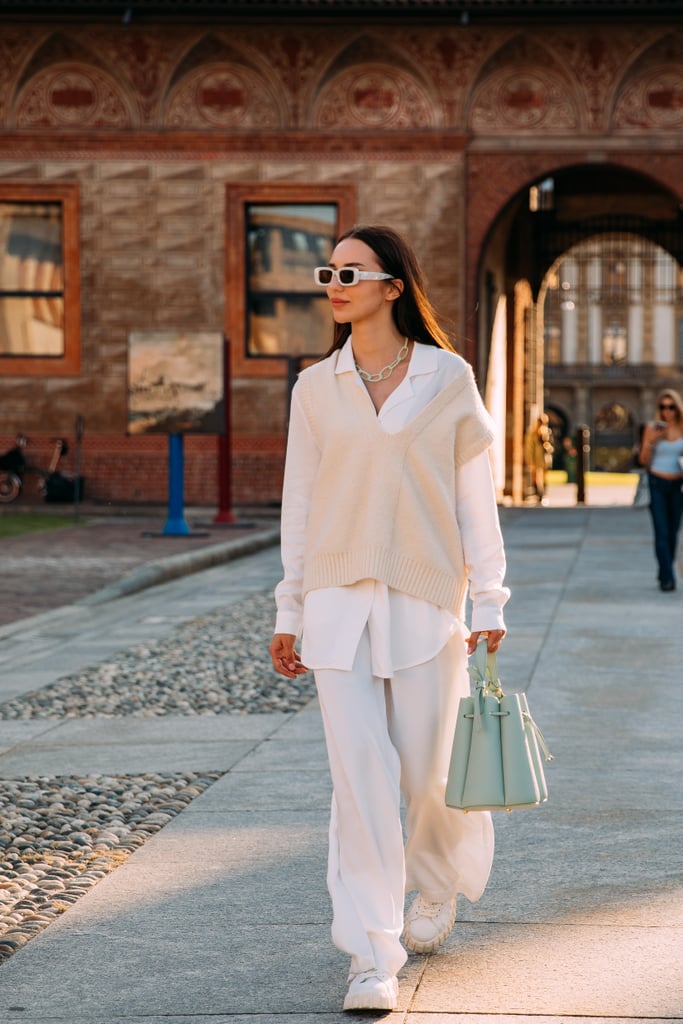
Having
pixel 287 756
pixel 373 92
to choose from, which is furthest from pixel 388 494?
pixel 373 92

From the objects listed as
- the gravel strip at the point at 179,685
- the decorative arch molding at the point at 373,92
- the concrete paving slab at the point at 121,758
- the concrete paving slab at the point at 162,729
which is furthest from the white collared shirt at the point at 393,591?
the decorative arch molding at the point at 373,92

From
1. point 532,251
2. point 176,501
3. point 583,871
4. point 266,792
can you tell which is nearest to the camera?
point 583,871

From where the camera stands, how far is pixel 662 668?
945 cm

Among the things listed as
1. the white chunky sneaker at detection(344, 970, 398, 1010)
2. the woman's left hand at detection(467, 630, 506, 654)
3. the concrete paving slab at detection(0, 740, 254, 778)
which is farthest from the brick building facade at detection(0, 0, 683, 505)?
the white chunky sneaker at detection(344, 970, 398, 1010)

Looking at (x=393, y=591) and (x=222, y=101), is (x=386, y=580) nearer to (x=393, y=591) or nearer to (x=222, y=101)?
(x=393, y=591)

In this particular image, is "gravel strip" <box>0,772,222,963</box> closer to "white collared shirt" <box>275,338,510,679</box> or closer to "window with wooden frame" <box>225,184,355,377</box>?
"white collared shirt" <box>275,338,510,679</box>

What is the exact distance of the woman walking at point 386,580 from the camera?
13.2 ft

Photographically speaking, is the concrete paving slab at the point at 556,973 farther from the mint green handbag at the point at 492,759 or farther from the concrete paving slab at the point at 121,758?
the concrete paving slab at the point at 121,758

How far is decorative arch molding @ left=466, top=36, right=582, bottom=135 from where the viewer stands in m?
24.7

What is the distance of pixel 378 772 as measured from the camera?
13.2 feet

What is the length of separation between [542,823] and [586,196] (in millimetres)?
29704

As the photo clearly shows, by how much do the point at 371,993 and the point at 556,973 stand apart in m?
0.52

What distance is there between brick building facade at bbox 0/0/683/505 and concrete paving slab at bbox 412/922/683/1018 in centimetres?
2048

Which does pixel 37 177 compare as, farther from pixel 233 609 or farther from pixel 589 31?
pixel 233 609
